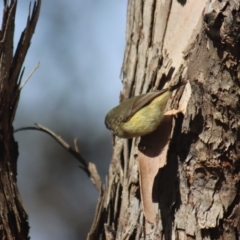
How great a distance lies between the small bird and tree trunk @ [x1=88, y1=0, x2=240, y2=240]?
0.06m

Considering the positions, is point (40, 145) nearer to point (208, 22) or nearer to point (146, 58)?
point (146, 58)

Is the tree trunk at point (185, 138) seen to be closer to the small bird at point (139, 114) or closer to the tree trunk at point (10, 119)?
the small bird at point (139, 114)

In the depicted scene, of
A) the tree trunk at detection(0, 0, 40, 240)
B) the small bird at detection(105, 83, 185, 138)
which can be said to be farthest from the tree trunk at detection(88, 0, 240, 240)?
the tree trunk at detection(0, 0, 40, 240)

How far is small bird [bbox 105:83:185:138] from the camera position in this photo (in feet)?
8.99

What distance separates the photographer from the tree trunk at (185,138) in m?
2.30

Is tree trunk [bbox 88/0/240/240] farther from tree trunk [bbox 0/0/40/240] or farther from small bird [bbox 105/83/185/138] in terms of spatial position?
tree trunk [bbox 0/0/40/240]

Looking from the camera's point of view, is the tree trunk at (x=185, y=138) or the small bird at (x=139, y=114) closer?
the tree trunk at (x=185, y=138)

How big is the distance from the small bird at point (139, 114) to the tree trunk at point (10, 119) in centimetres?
58

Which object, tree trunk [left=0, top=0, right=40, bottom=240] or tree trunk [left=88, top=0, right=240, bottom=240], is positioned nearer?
tree trunk [left=88, top=0, right=240, bottom=240]

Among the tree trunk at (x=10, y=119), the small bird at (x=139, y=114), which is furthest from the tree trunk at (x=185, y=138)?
the tree trunk at (x=10, y=119)

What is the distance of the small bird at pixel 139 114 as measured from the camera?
8.99ft

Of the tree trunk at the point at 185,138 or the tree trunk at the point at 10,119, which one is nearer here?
the tree trunk at the point at 185,138

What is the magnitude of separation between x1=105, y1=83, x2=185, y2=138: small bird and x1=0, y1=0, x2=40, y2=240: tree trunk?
0.58 metres

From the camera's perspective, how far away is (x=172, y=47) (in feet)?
9.80
